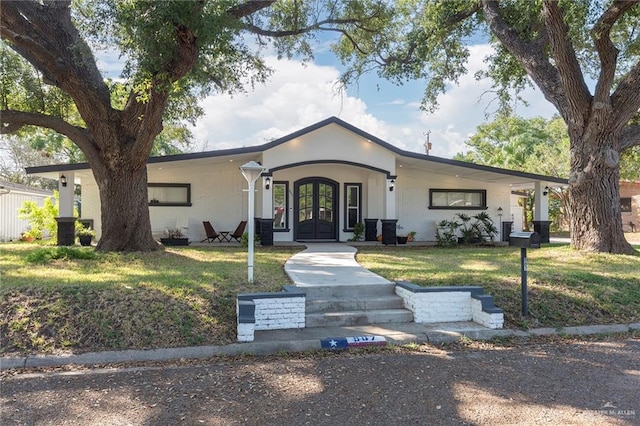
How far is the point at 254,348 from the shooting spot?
507 centimetres

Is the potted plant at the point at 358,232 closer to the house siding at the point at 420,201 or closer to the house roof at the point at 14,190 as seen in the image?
the house siding at the point at 420,201

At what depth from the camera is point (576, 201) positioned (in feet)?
35.3

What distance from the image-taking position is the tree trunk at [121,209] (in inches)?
389

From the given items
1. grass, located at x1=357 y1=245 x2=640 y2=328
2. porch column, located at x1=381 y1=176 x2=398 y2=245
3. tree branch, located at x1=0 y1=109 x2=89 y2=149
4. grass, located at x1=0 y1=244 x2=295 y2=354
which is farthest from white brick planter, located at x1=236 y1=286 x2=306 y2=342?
porch column, located at x1=381 y1=176 x2=398 y2=245

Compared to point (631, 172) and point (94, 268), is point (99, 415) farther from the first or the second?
point (631, 172)

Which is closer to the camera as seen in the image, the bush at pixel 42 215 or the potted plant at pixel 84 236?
the potted plant at pixel 84 236

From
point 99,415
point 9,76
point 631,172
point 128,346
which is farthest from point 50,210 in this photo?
point 631,172

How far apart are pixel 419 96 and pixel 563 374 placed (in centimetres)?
1213

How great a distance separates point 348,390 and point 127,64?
6.84 m

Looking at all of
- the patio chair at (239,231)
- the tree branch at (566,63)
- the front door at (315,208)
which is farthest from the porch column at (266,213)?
the tree branch at (566,63)

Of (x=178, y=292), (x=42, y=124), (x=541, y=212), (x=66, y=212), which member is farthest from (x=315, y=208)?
(x=178, y=292)

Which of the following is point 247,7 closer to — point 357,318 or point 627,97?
point 357,318

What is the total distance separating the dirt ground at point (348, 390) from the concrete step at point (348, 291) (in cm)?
150

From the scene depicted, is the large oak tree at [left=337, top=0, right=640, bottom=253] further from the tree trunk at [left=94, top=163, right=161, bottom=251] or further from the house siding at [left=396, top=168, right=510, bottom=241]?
the tree trunk at [left=94, top=163, right=161, bottom=251]
